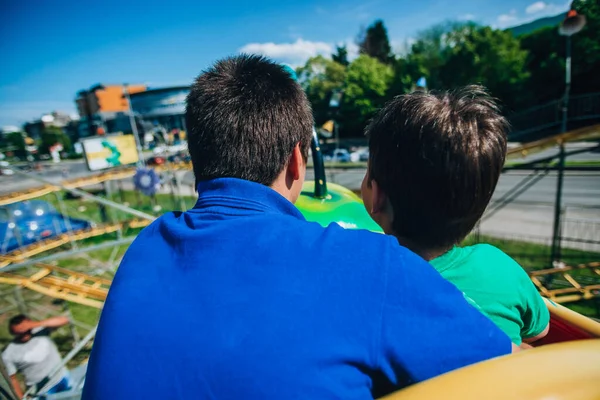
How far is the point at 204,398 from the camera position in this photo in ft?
2.46

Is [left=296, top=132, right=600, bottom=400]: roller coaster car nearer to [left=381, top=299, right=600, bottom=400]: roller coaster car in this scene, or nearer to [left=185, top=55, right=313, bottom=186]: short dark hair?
[left=381, top=299, right=600, bottom=400]: roller coaster car

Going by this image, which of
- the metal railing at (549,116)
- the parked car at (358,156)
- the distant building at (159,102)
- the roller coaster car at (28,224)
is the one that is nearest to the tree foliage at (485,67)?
the metal railing at (549,116)

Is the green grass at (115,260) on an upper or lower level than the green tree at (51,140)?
lower

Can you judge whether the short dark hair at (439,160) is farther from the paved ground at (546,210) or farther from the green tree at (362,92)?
the green tree at (362,92)

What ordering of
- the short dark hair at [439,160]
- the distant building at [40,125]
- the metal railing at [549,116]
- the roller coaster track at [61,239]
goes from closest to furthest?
the short dark hair at [439,160] → the roller coaster track at [61,239] → the metal railing at [549,116] → the distant building at [40,125]

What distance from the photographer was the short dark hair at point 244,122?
3.97ft

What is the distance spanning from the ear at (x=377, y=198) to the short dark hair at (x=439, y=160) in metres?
0.03

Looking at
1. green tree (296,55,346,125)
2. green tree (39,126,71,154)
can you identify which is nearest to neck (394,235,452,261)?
green tree (296,55,346,125)

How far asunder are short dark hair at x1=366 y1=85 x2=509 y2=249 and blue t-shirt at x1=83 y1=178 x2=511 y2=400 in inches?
17.2

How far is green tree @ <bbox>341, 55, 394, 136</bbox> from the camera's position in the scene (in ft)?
115

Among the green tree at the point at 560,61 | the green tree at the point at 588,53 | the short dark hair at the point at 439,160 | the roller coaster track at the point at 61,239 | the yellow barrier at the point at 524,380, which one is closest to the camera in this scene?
the yellow barrier at the point at 524,380

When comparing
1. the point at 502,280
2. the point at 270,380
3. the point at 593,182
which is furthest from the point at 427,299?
the point at 593,182

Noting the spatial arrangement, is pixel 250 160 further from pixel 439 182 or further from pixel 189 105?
pixel 439 182

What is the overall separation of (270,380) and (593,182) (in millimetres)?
22036
